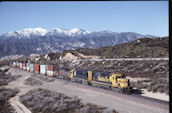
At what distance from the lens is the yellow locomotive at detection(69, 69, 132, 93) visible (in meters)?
28.1

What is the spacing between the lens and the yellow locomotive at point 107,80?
2809 cm

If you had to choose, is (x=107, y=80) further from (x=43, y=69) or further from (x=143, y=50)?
(x=143, y=50)

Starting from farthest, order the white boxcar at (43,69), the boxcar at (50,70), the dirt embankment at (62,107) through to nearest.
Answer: the white boxcar at (43,69) < the boxcar at (50,70) < the dirt embankment at (62,107)

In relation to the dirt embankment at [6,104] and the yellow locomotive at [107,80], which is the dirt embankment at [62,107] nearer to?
the dirt embankment at [6,104]

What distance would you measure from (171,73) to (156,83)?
31109mm

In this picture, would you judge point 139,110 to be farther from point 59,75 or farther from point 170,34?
point 59,75

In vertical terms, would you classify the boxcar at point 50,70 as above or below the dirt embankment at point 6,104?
above

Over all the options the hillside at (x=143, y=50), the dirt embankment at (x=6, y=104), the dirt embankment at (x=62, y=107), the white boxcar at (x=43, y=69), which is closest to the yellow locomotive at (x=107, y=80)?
the dirt embankment at (x=62, y=107)

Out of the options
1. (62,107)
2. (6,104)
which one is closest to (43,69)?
(6,104)

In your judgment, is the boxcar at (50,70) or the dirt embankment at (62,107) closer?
the dirt embankment at (62,107)

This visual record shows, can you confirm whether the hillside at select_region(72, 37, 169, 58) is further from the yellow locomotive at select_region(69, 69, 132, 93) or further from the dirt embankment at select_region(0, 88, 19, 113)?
the dirt embankment at select_region(0, 88, 19, 113)

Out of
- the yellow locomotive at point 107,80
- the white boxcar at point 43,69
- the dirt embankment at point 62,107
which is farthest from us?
the white boxcar at point 43,69

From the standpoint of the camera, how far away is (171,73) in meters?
4.04

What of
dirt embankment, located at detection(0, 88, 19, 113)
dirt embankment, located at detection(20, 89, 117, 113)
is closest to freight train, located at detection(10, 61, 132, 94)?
dirt embankment, located at detection(20, 89, 117, 113)
